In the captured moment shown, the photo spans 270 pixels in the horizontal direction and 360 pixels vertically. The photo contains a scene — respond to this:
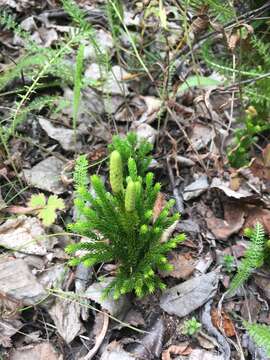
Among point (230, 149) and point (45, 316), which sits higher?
point (230, 149)

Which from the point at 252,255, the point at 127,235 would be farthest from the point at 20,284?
the point at 252,255

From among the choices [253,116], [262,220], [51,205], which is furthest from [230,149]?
[51,205]

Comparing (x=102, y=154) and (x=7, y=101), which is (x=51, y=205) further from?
(x=7, y=101)

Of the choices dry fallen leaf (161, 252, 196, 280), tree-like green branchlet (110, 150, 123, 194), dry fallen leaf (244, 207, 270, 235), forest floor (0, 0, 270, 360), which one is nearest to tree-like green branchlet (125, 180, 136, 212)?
tree-like green branchlet (110, 150, 123, 194)

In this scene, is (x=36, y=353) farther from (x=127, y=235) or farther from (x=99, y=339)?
(x=127, y=235)

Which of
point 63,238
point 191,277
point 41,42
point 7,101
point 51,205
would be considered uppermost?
point 41,42

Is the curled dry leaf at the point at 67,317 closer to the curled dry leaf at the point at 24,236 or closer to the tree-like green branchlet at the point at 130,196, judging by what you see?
the curled dry leaf at the point at 24,236

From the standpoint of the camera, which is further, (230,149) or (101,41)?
(101,41)

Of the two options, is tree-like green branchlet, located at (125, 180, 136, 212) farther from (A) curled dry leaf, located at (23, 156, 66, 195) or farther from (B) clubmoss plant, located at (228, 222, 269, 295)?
(A) curled dry leaf, located at (23, 156, 66, 195)
